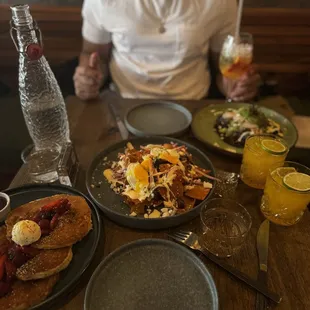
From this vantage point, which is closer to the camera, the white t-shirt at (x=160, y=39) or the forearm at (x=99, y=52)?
the white t-shirt at (x=160, y=39)

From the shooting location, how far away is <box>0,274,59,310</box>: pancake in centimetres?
83

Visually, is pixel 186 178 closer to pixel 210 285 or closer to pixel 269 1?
pixel 210 285

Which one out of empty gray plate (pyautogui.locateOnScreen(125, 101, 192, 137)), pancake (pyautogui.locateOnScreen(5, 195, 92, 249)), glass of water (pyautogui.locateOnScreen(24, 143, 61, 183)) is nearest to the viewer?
pancake (pyautogui.locateOnScreen(5, 195, 92, 249))

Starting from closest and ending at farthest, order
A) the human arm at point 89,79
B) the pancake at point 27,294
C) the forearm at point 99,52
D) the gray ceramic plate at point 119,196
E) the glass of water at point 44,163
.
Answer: the pancake at point 27,294, the gray ceramic plate at point 119,196, the glass of water at point 44,163, the human arm at point 89,79, the forearm at point 99,52

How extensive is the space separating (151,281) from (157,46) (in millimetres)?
1385

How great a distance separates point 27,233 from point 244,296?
62cm

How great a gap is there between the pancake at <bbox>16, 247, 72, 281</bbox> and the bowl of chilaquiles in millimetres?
256

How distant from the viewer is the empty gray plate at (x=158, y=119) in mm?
1563

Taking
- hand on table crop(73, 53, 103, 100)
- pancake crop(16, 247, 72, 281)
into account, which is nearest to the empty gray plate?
hand on table crop(73, 53, 103, 100)

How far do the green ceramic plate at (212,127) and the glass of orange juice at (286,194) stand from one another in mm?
269

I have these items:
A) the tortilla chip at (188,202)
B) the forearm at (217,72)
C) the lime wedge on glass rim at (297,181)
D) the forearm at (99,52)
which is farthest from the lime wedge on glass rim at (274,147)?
the forearm at (99,52)

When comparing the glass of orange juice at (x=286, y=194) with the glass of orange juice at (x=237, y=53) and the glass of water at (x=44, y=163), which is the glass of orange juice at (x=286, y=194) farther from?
the glass of water at (x=44, y=163)

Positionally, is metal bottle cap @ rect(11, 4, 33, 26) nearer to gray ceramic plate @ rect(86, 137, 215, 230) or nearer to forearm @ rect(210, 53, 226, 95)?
gray ceramic plate @ rect(86, 137, 215, 230)

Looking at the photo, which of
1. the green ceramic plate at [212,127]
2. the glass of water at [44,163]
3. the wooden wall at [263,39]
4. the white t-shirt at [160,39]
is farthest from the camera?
the wooden wall at [263,39]
